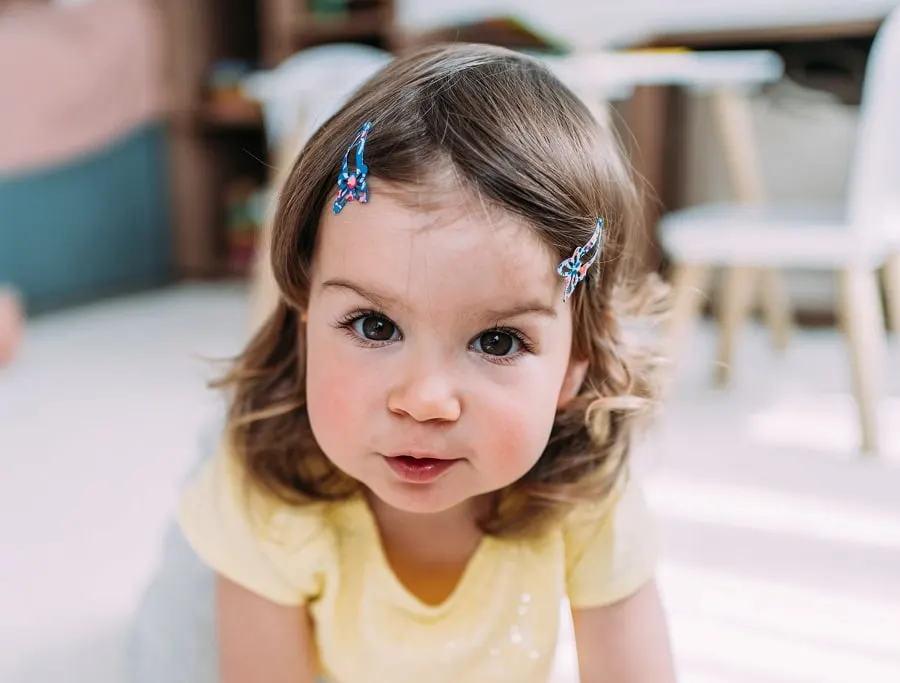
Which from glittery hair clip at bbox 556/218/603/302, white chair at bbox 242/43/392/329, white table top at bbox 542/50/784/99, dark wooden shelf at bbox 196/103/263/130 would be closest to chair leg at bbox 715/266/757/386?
white table top at bbox 542/50/784/99

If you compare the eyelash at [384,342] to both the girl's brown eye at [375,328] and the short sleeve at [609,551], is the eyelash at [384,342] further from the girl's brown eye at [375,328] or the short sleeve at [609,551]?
the short sleeve at [609,551]

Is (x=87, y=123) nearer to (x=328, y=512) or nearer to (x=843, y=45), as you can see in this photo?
(x=843, y=45)

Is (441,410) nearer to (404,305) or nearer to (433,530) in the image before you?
(404,305)

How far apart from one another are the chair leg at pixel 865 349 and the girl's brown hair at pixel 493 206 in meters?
0.75

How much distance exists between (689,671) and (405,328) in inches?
16.9

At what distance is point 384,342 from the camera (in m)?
0.54

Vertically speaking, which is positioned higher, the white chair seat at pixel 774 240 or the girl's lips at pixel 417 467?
the girl's lips at pixel 417 467

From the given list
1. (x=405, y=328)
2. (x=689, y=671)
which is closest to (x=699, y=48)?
(x=689, y=671)

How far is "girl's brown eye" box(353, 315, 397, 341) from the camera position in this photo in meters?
0.54

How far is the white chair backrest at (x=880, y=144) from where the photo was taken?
1239mm

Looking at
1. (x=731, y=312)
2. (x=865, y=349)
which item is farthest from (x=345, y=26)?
(x=865, y=349)

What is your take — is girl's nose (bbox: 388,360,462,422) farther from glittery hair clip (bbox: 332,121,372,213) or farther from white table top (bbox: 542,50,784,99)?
white table top (bbox: 542,50,784,99)

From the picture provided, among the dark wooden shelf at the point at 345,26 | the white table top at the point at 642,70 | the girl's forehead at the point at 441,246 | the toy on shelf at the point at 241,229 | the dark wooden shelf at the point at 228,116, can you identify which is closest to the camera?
the girl's forehead at the point at 441,246

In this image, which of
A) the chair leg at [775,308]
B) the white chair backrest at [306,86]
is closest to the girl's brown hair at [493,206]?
the white chair backrest at [306,86]
